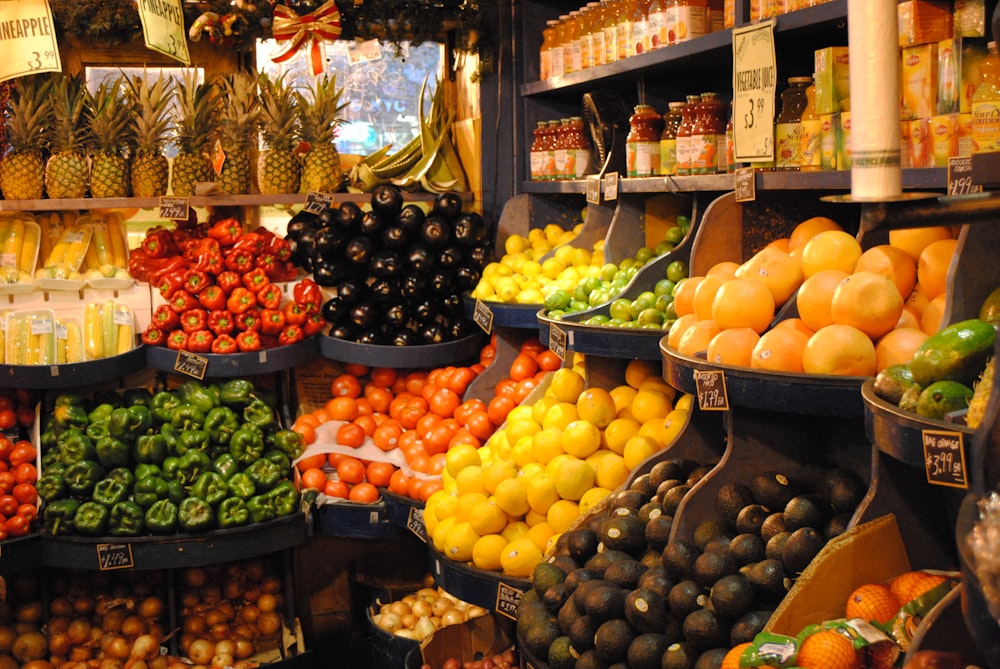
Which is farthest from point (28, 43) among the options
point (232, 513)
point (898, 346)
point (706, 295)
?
point (898, 346)

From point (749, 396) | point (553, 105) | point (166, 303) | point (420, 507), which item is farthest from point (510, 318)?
point (749, 396)

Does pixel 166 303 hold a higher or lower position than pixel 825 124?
lower

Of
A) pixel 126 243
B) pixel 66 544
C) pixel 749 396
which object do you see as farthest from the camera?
pixel 126 243

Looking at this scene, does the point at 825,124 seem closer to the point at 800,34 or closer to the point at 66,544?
the point at 800,34

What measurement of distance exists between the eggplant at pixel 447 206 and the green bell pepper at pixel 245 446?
4.22ft

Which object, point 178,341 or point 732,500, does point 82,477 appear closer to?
point 178,341

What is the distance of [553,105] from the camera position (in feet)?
16.0

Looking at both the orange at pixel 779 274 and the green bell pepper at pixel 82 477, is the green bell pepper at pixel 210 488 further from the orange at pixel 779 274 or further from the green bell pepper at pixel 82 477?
the orange at pixel 779 274

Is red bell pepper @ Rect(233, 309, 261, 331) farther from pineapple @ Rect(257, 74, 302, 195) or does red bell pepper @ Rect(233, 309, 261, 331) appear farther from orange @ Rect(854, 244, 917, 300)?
orange @ Rect(854, 244, 917, 300)

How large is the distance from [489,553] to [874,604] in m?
1.41

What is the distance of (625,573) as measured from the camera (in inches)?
96.7

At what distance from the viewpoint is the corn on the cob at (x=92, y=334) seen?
4.41m

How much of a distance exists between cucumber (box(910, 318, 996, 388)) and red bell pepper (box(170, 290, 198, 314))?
11.1 feet

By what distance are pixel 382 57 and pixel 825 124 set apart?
131 inches
